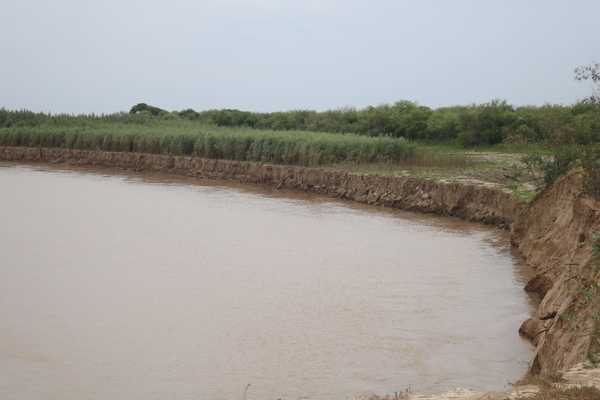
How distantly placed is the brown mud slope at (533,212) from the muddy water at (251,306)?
19.5 inches

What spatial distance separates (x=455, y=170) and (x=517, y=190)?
4.29 metres

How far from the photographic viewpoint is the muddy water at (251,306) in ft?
23.3

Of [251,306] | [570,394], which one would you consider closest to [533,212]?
[251,306]

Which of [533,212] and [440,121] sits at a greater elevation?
[440,121]

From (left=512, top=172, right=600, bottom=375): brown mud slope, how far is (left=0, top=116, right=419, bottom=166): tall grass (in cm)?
1057

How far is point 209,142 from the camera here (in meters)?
27.4

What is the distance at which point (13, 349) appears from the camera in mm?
7781

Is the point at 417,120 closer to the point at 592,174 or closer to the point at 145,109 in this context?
the point at 592,174

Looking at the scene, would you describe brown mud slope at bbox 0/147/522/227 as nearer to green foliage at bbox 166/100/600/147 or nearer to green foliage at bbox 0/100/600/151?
green foliage at bbox 0/100/600/151

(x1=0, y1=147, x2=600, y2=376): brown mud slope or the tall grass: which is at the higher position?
the tall grass

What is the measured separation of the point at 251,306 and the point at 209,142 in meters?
18.3

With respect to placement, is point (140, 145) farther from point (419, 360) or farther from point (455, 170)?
point (419, 360)

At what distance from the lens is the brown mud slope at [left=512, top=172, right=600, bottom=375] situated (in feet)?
20.0

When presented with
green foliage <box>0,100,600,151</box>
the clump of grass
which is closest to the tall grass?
green foliage <box>0,100,600,151</box>
